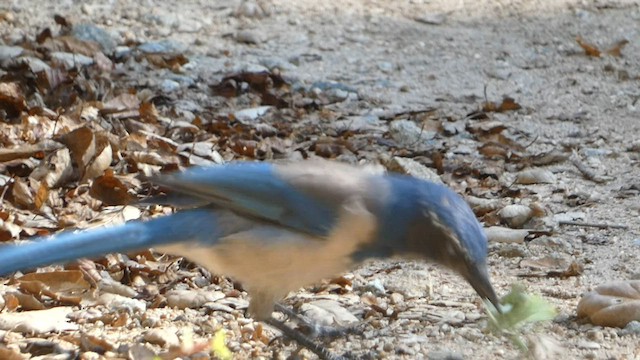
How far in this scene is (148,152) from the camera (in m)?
5.56

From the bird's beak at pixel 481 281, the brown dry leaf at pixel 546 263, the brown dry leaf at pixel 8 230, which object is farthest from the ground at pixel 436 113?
the brown dry leaf at pixel 8 230

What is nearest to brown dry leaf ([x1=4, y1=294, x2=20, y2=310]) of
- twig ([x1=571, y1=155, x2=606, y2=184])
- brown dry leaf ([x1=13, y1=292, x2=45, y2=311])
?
brown dry leaf ([x1=13, y1=292, x2=45, y2=311])

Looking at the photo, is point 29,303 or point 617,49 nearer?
point 29,303

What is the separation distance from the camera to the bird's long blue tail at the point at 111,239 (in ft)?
10.8

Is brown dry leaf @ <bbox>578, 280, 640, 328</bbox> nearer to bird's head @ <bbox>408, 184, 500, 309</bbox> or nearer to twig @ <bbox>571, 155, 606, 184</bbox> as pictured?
bird's head @ <bbox>408, 184, 500, 309</bbox>

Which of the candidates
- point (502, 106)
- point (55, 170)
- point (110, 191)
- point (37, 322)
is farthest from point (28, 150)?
point (502, 106)

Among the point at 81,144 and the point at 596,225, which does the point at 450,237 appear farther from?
the point at 81,144

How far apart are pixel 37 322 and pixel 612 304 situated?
72.3 inches

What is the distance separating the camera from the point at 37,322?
150 inches

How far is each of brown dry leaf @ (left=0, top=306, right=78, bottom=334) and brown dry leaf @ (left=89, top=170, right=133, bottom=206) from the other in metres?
1.10

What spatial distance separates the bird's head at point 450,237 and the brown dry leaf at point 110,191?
6.17 feet

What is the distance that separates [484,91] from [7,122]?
9.91ft

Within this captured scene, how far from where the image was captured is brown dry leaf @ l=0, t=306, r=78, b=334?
148 inches

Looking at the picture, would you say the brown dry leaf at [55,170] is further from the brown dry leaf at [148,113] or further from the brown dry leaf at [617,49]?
the brown dry leaf at [617,49]
